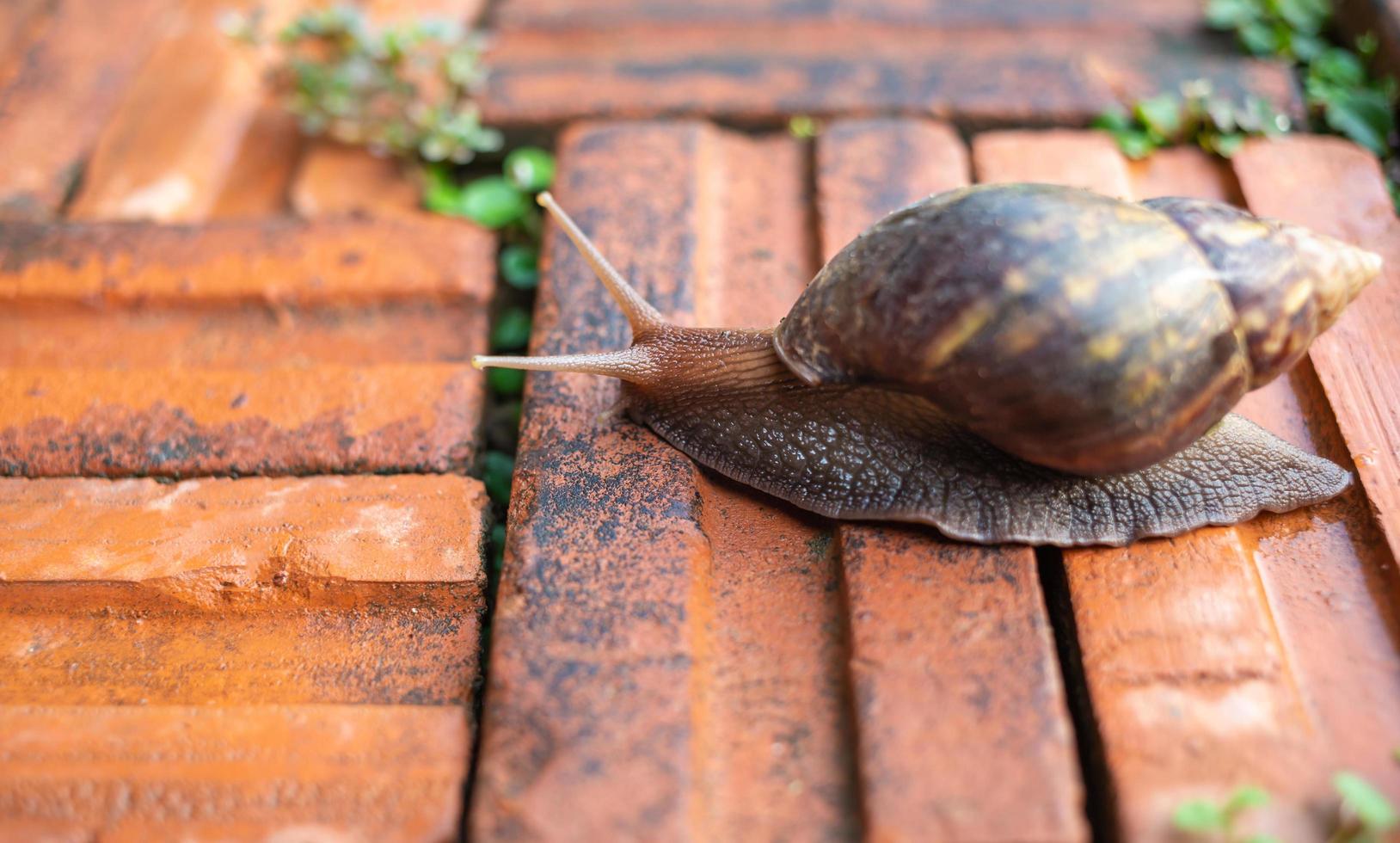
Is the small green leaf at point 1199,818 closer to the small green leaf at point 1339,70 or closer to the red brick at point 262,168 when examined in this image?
the small green leaf at point 1339,70

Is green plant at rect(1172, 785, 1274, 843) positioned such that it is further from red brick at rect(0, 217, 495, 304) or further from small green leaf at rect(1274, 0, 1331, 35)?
small green leaf at rect(1274, 0, 1331, 35)

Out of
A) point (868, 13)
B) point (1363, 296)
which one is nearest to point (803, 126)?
point (868, 13)

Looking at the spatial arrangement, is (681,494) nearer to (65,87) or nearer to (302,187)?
(302,187)

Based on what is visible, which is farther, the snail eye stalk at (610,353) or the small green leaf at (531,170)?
the small green leaf at (531,170)

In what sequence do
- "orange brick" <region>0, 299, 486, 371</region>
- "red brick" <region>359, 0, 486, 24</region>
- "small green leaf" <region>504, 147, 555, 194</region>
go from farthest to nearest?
"red brick" <region>359, 0, 486, 24</region> → "small green leaf" <region>504, 147, 555, 194</region> → "orange brick" <region>0, 299, 486, 371</region>

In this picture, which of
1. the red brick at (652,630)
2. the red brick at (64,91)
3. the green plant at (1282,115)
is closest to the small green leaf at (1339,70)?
the green plant at (1282,115)

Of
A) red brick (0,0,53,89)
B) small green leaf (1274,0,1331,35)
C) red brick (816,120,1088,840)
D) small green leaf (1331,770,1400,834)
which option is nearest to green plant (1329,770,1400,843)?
small green leaf (1331,770,1400,834)
